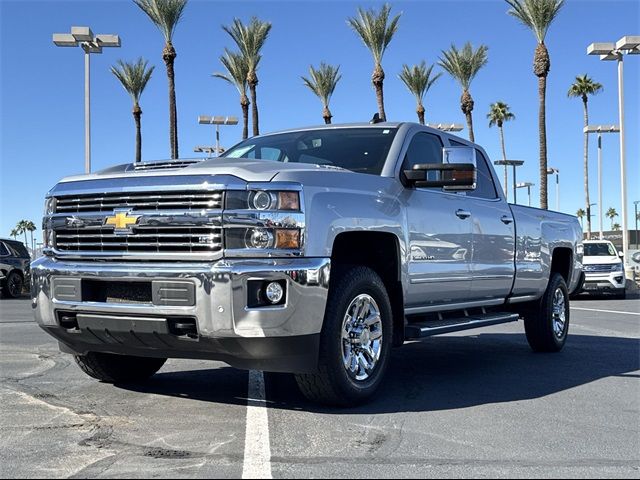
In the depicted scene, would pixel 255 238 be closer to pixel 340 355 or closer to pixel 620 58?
pixel 340 355

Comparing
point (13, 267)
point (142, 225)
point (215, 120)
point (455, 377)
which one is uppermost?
point (215, 120)

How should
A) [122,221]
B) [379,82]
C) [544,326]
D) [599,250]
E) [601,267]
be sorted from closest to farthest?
[122,221]
[544,326]
[601,267]
[599,250]
[379,82]

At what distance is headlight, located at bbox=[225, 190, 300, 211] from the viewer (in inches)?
179

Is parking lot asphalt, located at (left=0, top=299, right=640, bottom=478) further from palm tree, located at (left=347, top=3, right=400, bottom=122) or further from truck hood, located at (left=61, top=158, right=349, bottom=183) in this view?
palm tree, located at (left=347, top=3, right=400, bottom=122)

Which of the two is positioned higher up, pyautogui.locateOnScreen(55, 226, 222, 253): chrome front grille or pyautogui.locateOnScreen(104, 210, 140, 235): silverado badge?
pyautogui.locateOnScreen(104, 210, 140, 235): silverado badge

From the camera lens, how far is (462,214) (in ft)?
21.4

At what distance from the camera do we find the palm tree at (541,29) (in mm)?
27812

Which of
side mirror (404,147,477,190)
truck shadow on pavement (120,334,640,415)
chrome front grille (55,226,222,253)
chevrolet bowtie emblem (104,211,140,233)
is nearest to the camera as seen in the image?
chrome front grille (55,226,222,253)

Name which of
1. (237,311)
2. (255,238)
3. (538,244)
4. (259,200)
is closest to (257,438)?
(237,311)

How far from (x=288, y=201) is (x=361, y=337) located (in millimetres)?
1209

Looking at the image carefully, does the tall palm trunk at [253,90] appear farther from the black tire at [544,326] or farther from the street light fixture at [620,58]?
the black tire at [544,326]

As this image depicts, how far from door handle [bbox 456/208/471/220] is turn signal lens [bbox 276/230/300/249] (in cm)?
235

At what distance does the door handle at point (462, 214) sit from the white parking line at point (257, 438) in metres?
2.27

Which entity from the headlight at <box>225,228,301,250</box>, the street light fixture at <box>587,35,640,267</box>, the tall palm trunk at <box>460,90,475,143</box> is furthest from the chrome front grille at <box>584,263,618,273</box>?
the tall palm trunk at <box>460,90,475,143</box>
